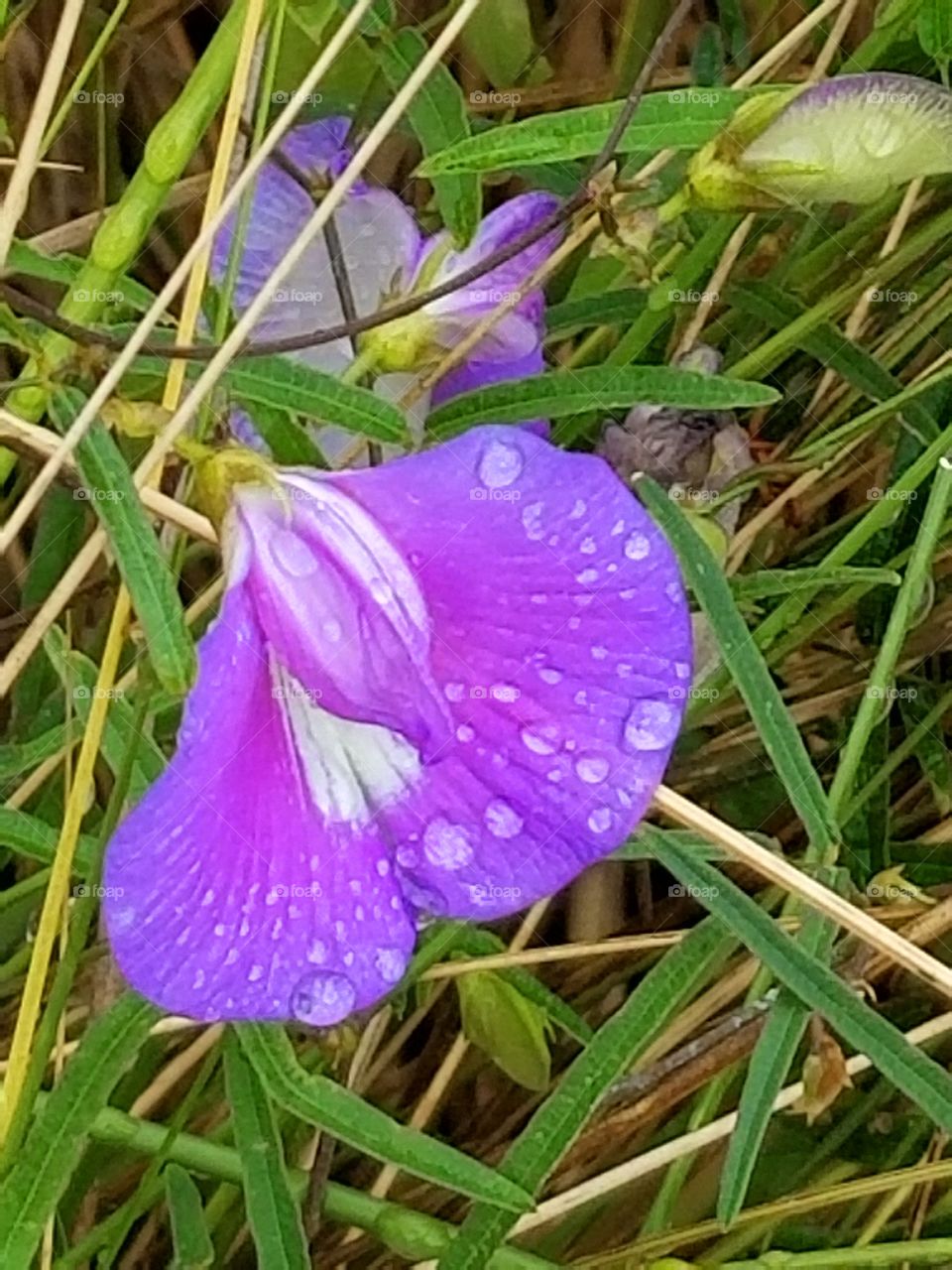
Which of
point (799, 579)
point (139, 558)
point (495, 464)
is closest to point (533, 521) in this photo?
point (495, 464)

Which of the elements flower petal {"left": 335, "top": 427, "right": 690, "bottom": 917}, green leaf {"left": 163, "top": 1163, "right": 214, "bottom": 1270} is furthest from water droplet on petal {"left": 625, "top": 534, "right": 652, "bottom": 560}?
green leaf {"left": 163, "top": 1163, "right": 214, "bottom": 1270}

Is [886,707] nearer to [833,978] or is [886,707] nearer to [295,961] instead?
[833,978]

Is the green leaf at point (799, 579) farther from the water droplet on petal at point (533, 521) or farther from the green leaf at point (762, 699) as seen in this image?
the water droplet on petal at point (533, 521)

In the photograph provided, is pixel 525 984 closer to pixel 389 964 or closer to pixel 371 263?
pixel 389 964

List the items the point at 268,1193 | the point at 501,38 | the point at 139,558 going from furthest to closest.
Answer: the point at 501,38, the point at 268,1193, the point at 139,558

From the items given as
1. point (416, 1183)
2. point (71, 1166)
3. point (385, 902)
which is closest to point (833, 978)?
point (385, 902)

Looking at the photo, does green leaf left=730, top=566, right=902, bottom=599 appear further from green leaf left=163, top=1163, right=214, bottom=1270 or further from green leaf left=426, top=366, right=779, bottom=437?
green leaf left=163, top=1163, right=214, bottom=1270

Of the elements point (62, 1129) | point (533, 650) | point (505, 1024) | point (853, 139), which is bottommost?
point (505, 1024)
